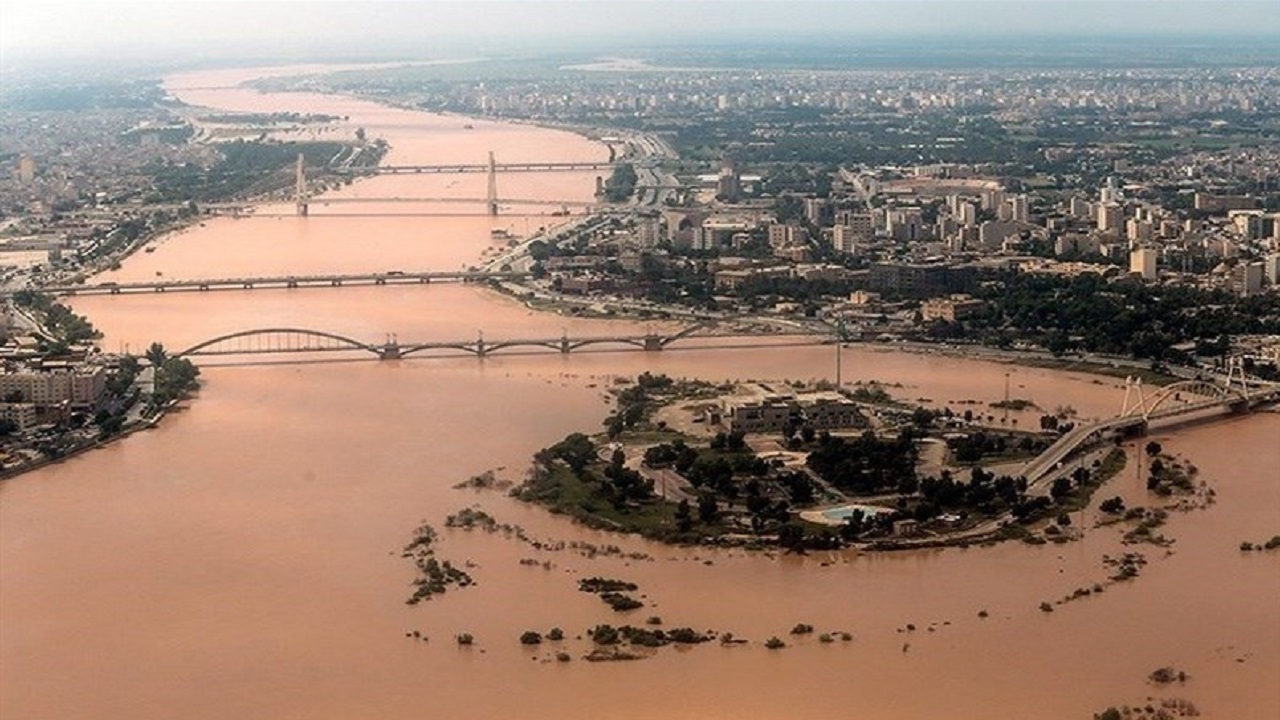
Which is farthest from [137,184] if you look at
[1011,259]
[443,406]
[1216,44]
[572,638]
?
[1216,44]

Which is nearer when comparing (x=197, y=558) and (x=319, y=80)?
(x=197, y=558)

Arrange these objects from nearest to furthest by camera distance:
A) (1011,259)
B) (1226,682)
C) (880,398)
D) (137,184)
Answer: (1226,682) < (880,398) < (1011,259) < (137,184)

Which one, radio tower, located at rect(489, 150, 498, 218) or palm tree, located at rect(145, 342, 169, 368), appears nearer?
palm tree, located at rect(145, 342, 169, 368)

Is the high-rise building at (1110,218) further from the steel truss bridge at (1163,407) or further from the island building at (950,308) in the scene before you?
the steel truss bridge at (1163,407)

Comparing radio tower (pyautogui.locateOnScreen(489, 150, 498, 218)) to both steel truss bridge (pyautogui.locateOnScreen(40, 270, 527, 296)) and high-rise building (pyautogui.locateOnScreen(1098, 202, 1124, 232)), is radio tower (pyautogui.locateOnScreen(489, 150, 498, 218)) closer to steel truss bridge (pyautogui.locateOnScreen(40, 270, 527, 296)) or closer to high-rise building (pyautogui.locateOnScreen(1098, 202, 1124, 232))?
steel truss bridge (pyautogui.locateOnScreen(40, 270, 527, 296))

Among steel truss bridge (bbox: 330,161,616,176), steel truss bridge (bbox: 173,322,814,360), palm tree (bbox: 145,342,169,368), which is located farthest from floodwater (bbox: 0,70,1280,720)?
steel truss bridge (bbox: 330,161,616,176)

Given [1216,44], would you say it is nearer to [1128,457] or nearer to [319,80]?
[319,80]
